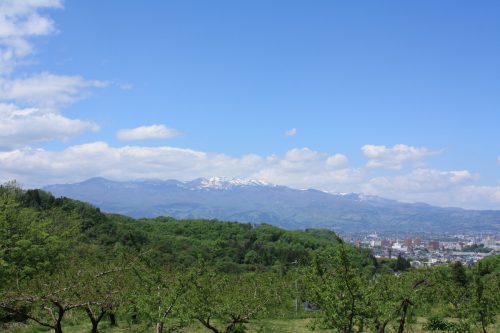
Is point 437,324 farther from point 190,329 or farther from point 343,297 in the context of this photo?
point 343,297

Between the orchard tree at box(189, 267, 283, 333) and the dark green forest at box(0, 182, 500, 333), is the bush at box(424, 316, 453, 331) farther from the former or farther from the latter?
the orchard tree at box(189, 267, 283, 333)

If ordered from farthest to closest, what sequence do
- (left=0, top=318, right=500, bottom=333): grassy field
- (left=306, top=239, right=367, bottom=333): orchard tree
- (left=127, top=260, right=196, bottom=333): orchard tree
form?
(left=0, top=318, right=500, bottom=333): grassy field → (left=127, top=260, right=196, bottom=333): orchard tree → (left=306, top=239, right=367, bottom=333): orchard tree

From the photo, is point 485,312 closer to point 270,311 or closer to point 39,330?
point 270,311

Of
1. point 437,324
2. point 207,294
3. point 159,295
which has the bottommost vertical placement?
point 437,324

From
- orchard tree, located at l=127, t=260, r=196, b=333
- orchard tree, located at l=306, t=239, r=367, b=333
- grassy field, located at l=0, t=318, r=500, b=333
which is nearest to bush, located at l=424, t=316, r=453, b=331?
grassy field, located at l=0, t=318, r=500, b=333

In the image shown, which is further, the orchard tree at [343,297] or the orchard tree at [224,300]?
the orchard tree at [224,300]

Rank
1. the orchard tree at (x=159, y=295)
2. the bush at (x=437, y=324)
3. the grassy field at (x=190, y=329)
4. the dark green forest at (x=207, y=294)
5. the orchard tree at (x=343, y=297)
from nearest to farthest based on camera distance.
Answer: the orchard tree at (x=343, y=297), the dark green forest at (x=207, y=294), the orchard tree at (x=159, y=295), the grassy field at (x=190, y=329), the bush at (x=437, y=324)

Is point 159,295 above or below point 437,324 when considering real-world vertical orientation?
above

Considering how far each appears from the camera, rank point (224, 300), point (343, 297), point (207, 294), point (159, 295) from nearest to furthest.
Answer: point (343, 297)
point (159, 295)
point (207, 294)
point (224, 300)

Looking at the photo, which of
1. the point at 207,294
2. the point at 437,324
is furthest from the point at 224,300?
the point at 437,324

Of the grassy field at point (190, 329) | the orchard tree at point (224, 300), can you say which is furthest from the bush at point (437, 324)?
the orchard tree at point (224, 300)

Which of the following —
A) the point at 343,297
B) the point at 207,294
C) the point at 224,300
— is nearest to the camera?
the point at 343,297

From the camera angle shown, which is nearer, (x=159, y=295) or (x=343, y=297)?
(x=343, y=297)

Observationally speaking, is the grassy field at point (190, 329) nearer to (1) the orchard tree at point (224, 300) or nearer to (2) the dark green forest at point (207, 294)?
(2) the dark green forest at point (207, 294)
